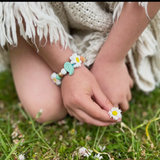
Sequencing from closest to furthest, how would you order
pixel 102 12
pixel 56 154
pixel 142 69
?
pixel 56 154
pixel 102 12
pixel 142 69

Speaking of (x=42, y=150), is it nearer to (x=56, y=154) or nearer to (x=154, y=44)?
(x=56, y=154)

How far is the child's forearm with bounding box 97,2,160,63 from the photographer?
2.03 ft

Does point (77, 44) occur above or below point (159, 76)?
above

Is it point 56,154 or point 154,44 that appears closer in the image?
point 56,154

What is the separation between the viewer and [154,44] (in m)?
0.77

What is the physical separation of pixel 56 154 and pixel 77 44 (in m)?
0.48

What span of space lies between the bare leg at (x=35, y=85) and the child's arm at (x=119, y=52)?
0.72 feet

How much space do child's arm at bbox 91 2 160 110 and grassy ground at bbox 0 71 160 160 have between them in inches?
5.1

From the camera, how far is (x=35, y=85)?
0.83 metres

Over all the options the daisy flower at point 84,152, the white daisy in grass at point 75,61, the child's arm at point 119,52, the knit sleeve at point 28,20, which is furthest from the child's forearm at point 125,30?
the daisy flower at point 84,152

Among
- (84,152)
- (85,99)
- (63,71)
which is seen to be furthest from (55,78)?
(84,152)

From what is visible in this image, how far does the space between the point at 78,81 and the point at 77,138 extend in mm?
241

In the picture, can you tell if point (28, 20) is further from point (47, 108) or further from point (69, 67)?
point (47, 108)

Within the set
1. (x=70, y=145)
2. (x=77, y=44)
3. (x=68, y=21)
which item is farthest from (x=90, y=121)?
(x=68, y=21)
